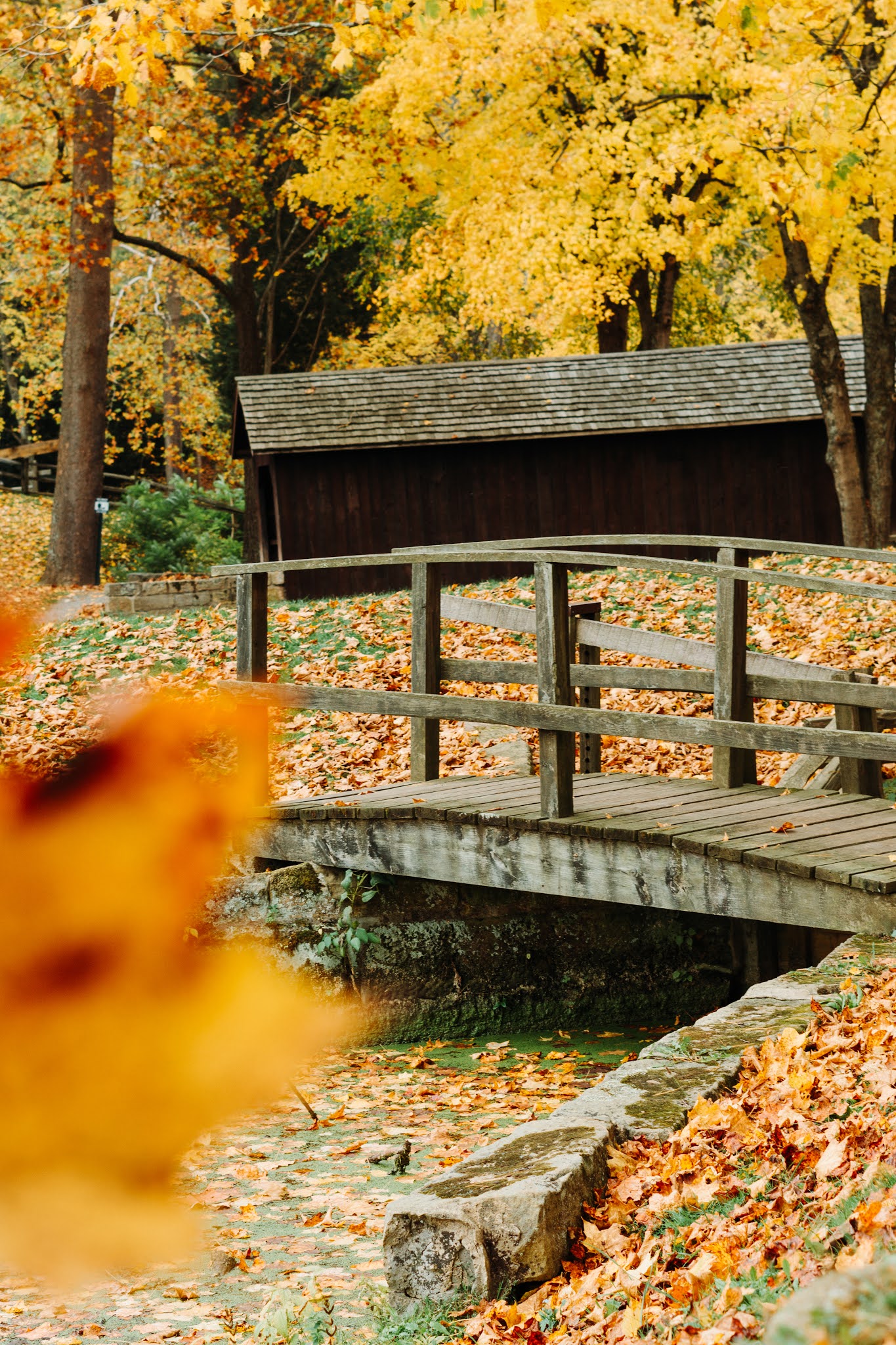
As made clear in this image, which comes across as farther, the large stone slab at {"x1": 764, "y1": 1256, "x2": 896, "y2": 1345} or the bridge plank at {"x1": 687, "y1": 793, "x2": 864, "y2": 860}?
the bridge plank at {"x1": 687, "y1": 793, "x2": 864, "y2": 860}

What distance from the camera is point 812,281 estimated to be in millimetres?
14930

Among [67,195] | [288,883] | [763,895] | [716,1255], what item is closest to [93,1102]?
[716,1255]

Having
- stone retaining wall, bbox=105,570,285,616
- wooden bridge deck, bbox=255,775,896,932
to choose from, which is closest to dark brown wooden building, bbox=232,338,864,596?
stone retaining wall, bbox=105,570,285,616

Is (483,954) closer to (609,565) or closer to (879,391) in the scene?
(609,565)

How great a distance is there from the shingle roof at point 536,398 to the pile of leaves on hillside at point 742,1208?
15579 mm

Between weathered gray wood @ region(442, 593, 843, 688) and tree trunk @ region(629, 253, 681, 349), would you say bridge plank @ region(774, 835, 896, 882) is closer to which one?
weathered gray wood @ region(442, 593, 843, 688)

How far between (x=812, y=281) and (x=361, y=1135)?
1212 cm

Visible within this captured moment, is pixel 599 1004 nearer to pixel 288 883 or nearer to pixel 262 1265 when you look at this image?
pixel 288 883

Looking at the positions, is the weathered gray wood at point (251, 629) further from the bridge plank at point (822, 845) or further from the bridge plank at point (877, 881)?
the bridge plank at point (877, 881)

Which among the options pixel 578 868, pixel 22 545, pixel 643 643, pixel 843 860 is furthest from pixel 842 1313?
pixel 22 545

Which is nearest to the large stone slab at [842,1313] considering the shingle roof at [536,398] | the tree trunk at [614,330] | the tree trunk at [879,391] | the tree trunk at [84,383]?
the tree trunk at [879,391]

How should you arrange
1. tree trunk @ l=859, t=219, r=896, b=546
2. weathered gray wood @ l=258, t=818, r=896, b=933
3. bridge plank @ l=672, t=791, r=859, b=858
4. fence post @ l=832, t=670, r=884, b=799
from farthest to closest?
tree trunk @ l=859, t=219, r=896, b=546 < fence post @ l=832, t=670, r=884, b=799 < bridge plank @ l=672, t=791, r=859, b=858 < weathered gray wood @ l=258, t=818, r=896, b=933

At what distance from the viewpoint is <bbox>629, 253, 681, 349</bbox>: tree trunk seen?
24.7 m

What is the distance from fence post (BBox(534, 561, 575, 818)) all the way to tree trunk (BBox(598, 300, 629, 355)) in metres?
19.5
